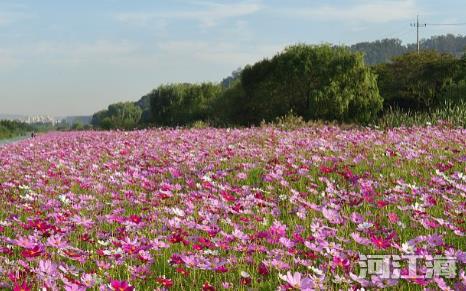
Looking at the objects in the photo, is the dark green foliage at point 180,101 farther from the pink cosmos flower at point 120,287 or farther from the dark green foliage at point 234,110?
the pink cosmos flower at point 120,287

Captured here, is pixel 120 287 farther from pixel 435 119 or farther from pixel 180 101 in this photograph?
pixel 180 101

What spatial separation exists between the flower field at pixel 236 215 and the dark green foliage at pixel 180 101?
58.4m

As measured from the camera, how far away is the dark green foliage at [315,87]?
124 feet

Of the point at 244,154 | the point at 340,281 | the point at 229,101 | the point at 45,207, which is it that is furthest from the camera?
the point at 229,101

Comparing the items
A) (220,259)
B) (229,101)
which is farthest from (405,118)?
(229,101)

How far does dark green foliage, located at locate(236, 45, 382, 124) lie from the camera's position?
1482 inches

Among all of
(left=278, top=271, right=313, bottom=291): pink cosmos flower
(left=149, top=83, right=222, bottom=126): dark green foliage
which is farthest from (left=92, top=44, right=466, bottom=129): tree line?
(left=278, top=271, right=313, bottom=291): pink cosmos flower

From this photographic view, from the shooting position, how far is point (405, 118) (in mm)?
21016

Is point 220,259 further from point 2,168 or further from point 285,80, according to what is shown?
point 285,80

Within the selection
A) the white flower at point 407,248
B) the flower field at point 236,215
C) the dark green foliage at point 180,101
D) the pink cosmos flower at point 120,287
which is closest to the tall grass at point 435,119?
the flower field at point 236,215

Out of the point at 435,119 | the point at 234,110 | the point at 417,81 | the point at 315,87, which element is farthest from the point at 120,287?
the point at 417,81

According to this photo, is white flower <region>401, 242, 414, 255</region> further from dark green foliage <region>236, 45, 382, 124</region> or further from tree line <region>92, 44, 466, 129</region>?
dark green foliage <region>236, 45, 382, 124</region>

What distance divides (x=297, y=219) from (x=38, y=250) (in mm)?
2916

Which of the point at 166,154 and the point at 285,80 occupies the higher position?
the point at 285,80
